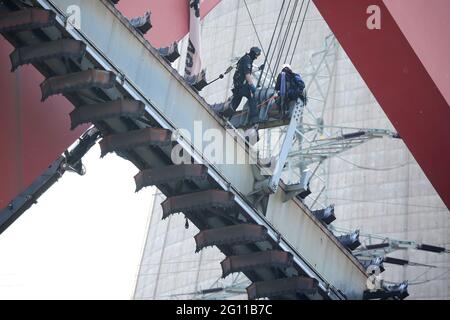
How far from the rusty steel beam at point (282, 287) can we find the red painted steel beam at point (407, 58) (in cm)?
265

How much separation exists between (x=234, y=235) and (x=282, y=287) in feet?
4.25

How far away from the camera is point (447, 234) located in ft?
120

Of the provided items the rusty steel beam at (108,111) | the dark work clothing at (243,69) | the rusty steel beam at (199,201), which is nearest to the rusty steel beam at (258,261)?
the rusty steel beam at (199,201)

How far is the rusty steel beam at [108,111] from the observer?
14531 millimetres

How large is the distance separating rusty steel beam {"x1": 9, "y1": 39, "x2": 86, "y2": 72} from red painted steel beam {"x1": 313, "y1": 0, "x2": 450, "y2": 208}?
151 inches

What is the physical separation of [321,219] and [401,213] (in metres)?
20.9

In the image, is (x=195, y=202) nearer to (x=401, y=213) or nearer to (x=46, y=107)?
(x=46, y=107)

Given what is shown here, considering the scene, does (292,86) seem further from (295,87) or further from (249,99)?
(249,99)

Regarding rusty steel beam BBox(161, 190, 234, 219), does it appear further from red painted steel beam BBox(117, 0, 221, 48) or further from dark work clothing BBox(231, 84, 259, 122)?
red painted steel beam BBox(117, 0, 221, 48)

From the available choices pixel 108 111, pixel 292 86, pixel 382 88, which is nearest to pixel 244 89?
pixel 292 86

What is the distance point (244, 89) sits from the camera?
54.6 ft
